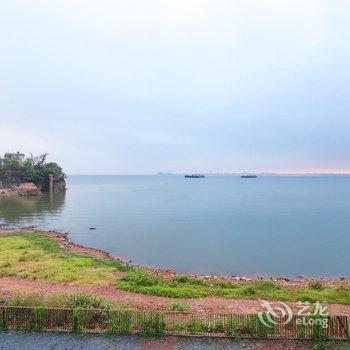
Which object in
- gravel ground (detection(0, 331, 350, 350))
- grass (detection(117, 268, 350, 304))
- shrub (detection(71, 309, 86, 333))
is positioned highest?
shrub (detection(71, 309, 86, 333))

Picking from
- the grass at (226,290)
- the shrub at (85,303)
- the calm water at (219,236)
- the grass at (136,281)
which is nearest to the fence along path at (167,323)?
the shrub at (85,303)

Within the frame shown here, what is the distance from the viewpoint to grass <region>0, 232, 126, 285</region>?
970 inches

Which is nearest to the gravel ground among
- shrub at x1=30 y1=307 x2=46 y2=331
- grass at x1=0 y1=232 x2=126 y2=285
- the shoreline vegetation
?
shrub at x1=30 y1=307 x2=46 y2=331

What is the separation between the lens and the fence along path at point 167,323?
14.5 meters

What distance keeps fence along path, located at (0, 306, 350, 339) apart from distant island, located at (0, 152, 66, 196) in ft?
332

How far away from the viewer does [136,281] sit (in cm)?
2342

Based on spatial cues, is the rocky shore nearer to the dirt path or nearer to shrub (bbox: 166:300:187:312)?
the dirt path

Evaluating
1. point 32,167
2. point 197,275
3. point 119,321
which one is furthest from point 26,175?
point 119,321

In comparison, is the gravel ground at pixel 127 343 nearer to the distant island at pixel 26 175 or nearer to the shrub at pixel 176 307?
the shrub at pixel 176 307

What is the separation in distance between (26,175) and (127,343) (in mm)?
113267

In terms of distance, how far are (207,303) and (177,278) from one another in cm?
653

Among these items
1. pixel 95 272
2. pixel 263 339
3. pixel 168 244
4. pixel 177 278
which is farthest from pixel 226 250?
pixel 263 339

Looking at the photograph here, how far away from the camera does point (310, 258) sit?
1470 inches

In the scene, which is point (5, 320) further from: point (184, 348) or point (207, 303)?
point (207, 303)
